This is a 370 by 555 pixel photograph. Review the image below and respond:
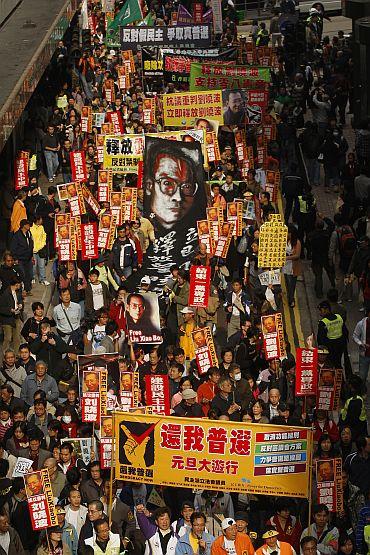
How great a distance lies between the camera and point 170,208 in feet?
86.2

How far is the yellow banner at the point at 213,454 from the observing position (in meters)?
17.0

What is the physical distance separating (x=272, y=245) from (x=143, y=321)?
3.38 metres

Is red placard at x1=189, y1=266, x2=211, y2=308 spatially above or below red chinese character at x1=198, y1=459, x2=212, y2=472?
above

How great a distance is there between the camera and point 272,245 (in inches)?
956

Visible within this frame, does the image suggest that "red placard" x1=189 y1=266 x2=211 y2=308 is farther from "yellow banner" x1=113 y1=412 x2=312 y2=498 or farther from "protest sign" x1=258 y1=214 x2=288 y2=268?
"yellow banner" x1=113 y1=412 x2=312 y2=498

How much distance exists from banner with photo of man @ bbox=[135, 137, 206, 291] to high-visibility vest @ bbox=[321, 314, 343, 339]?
13.4 feet

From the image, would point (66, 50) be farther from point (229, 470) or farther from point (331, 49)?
point (229, 470)

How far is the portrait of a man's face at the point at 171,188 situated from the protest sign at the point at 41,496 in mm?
9549

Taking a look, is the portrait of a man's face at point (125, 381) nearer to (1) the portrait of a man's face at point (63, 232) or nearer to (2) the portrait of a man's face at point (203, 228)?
(1) the portrait of a man's face at point (63, 232)

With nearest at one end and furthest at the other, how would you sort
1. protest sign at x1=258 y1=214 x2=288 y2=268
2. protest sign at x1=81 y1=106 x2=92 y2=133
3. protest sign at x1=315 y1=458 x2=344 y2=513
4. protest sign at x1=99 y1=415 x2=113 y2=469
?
1. protest sign at x1=315 y1=458 x2=344 y2=513
2. protest sign at x1=99 y1=415 x2=113 y2=469
3. protest sign at x1=258 y1=214 x2=288 y2=268
4. protest sign at x1=81 y1=106 x2=92 y2=133

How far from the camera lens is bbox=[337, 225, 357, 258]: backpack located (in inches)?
1040

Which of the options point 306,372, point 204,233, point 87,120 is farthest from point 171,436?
point 87,120

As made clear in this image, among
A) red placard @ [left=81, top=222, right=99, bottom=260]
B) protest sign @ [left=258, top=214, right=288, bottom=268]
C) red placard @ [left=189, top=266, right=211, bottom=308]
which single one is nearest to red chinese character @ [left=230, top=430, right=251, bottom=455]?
red placard @ [left=189, top=266, right=211, bottom=308]

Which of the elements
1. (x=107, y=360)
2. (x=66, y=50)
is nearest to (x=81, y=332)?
(x=107, y=360)
